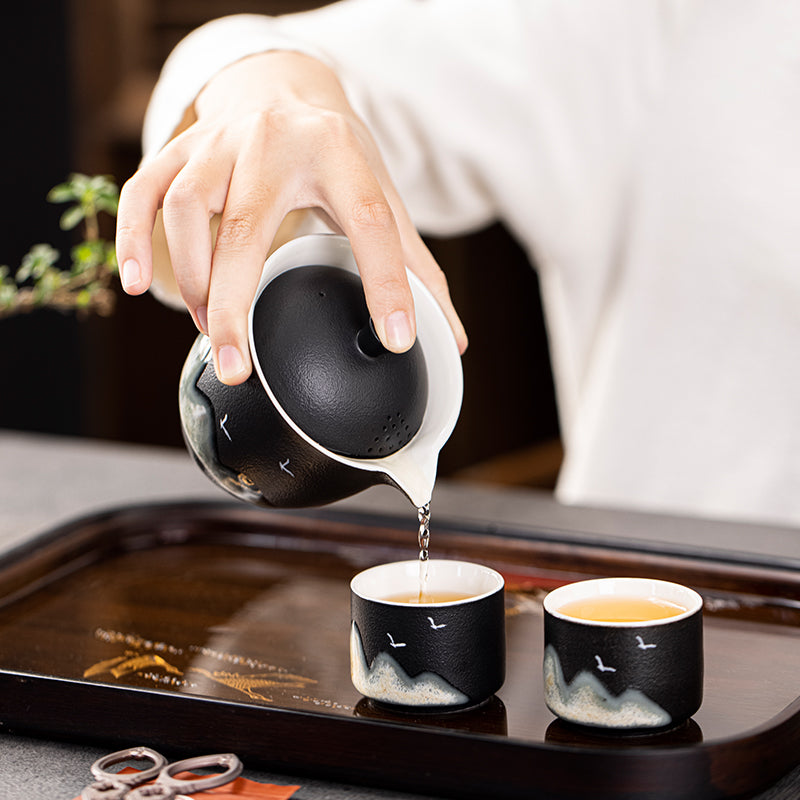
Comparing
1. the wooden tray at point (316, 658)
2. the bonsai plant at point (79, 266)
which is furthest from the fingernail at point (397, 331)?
the bonsai plant at point (79, 266)

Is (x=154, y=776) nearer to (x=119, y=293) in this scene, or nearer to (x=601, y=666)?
(x=601, y=666)

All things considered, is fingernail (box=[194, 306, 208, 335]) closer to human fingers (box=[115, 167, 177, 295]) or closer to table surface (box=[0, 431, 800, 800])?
human fingers (box=[115, 167, 177, 295])

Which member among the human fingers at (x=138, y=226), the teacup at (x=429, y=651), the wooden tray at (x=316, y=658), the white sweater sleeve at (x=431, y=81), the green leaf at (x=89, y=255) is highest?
the white sweater sleeve at (x=431, y=81)

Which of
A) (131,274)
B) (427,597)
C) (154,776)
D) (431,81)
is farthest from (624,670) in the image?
(431,81)

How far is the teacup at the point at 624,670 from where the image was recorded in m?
0.59

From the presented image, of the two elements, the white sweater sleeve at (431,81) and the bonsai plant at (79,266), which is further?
the white sweater sleeve at (431,81)

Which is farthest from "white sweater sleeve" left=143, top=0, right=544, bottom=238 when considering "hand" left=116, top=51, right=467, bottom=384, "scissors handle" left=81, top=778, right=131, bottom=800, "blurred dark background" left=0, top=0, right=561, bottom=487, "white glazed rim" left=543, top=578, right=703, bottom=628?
"blurred dark background" left=0, top=0, right=561, bottom=487

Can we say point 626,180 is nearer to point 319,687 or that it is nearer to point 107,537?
point 107,537

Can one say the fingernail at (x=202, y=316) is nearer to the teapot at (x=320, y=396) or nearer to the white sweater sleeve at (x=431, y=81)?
the teapot at (x=320, y=396)

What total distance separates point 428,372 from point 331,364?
95 mm

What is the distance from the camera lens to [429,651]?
2.05ft

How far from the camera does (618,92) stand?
4.55 ft

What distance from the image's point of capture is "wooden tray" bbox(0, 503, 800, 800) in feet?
1.93

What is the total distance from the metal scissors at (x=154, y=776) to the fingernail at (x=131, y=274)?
27 centimetres
